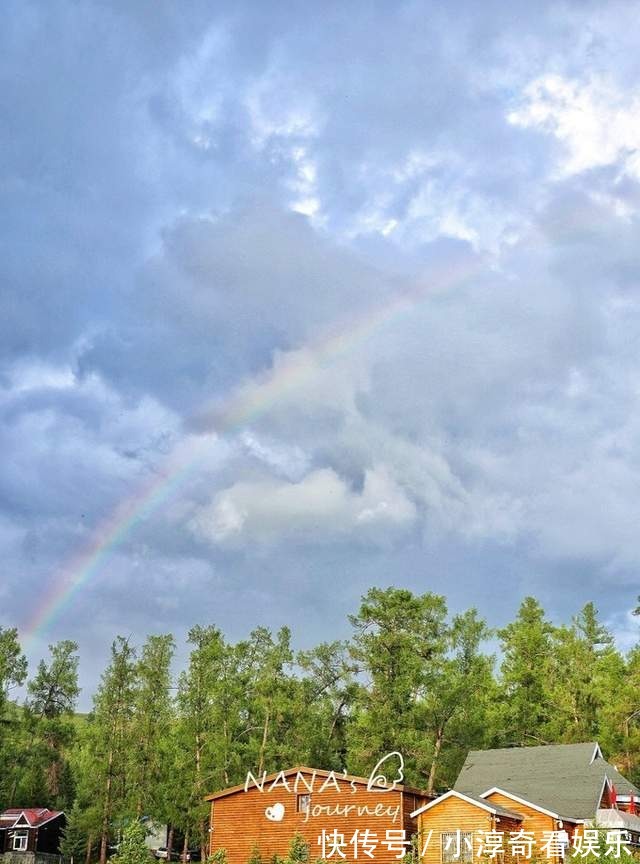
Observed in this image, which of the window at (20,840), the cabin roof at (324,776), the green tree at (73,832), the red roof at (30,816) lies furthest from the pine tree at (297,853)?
the window at (20,840)

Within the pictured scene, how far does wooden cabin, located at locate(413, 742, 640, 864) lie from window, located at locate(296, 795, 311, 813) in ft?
20.5

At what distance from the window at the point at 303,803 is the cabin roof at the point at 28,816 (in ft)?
83.8

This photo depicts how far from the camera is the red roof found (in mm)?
63406

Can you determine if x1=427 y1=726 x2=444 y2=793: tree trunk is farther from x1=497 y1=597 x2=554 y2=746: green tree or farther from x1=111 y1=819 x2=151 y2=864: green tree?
x1=111 y1=819 x2=151 y2=864: green tree

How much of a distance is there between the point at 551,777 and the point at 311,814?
14.1m

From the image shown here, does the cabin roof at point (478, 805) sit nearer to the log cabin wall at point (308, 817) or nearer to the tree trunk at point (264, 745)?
the log cabin wall at point (308, 817)

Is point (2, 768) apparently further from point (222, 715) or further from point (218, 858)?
point (218, 858)

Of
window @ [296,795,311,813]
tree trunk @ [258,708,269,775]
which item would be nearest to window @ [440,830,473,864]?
window @ [296,795,311,813]

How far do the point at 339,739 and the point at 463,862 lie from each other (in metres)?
27.6

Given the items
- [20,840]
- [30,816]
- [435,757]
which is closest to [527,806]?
[435,757]

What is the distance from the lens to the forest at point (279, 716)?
5906 cm

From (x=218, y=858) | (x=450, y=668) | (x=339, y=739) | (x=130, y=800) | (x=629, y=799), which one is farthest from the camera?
(x=339, y=739)

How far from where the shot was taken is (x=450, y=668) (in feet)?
205

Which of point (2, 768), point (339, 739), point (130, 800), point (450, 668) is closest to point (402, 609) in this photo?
point (450, 668)
